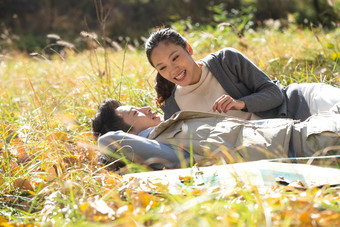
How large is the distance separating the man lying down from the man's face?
129 mm

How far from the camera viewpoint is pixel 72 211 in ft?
5.04

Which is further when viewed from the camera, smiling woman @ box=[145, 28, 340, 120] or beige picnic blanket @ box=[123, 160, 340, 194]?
smiling woman @ box=[145, 28, 340, 120]

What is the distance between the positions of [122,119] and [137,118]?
0.11 metres

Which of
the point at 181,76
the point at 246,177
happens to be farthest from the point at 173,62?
the point at 246,177

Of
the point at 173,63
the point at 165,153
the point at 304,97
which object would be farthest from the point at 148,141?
the point at 304,97

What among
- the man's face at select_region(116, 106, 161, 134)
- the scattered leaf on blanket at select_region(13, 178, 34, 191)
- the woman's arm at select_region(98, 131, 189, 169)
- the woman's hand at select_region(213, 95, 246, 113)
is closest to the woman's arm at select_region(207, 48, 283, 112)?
the woman's hand at select_region(213, 95, 246, 113)

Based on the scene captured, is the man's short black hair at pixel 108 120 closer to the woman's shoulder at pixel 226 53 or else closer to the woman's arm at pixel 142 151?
the woman's arm at pixel 142 151

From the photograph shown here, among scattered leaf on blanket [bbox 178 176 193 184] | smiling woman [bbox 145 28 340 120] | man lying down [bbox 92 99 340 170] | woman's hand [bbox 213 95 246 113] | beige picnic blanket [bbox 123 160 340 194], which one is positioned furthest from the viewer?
smiling woman [bbox 145 28 340 120]

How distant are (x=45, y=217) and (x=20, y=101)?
301cm

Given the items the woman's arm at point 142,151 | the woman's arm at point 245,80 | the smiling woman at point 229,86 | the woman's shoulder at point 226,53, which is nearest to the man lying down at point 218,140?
the woman's arm at point 142,151

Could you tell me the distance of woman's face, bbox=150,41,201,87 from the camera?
8.79 ft

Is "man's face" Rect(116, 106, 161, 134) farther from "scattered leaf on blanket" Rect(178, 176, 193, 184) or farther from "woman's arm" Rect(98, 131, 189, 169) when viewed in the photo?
"scattered leaf on blanket" Rect(178, 176, 193, 184)

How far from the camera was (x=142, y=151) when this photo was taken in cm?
234

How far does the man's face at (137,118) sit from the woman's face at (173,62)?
33 cm
